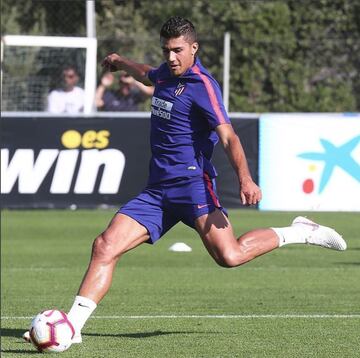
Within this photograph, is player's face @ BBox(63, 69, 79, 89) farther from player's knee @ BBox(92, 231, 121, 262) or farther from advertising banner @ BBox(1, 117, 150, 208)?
player's knee @ BBox(92, 231, 121, 262)

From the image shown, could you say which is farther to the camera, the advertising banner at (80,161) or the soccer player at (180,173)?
the advertising banner at (80,161)

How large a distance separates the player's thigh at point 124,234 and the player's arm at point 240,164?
0.78 metres

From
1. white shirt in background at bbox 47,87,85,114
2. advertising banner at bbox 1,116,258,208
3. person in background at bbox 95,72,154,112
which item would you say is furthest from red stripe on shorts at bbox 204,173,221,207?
person in background at bbox 95,72,154,112

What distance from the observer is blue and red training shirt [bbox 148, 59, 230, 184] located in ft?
26.5

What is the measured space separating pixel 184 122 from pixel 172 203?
55 centimetres

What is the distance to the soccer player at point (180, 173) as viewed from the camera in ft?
26.2

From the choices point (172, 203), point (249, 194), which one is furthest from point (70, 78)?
point (249, 194)

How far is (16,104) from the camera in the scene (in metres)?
21.7

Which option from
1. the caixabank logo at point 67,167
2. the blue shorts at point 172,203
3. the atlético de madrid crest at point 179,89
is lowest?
the caixabank logo at point 67,167

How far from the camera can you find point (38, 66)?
73.8 feet

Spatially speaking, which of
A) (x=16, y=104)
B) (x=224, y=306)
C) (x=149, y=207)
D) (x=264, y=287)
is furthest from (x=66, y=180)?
(x=149, y=207)

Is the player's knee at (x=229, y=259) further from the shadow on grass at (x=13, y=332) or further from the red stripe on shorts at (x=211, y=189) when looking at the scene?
the shadow on grass at (x=13, y=332)

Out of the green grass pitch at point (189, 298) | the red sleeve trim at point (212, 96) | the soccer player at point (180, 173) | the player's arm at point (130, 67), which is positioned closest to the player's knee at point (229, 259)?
the soccer player at point (180, 173)

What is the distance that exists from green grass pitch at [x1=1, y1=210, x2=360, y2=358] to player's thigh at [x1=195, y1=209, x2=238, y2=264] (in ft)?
1.93
